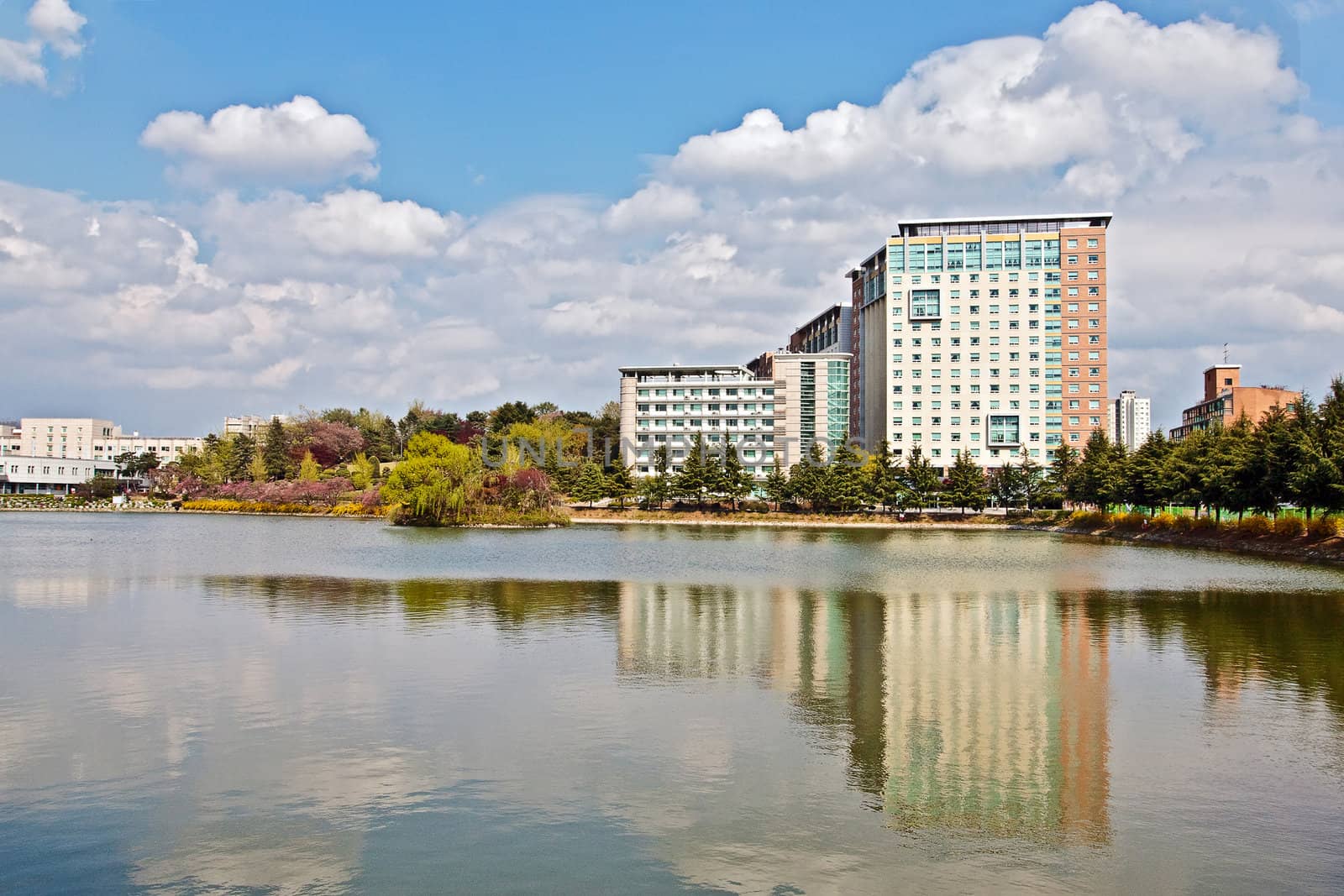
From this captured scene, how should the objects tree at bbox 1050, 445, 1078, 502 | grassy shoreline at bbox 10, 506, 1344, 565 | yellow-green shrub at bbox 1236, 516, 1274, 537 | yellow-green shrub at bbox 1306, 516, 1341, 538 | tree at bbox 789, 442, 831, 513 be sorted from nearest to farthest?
yellow-green shrub at bbox 1306, 516, 1341, 538
yellow-green shrub at bbox 1236, 516, 1274, 537
grassy shoreline at bbox 10, 506, 1344, 565
tree at bbox 1050, 445, 1078, 502
tree at bbox 789, 442, 831, 513

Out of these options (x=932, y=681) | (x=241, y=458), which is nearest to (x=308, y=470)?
(x=241, y=458)

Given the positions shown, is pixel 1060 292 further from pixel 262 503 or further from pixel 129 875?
pixel 129 875

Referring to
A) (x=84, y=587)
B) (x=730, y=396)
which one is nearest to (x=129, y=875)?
(x=84, y=587)

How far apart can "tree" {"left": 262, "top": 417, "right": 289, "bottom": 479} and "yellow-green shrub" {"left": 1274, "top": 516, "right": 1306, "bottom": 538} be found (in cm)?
8675

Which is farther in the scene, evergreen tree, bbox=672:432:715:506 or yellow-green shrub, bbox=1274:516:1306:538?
evergreen tree, bbox=672:432:715:506

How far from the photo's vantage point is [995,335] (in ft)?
339

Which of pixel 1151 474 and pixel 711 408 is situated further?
pixel 711 408

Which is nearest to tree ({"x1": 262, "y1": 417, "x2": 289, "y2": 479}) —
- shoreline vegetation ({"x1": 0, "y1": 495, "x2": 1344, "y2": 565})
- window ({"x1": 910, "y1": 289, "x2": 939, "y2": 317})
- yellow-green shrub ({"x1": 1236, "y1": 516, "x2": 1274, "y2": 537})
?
shoreline vegetation ({"x1": 0, "y1": 495, "x2": 1344, "y2": 565})

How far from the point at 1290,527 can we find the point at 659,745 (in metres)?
44.3

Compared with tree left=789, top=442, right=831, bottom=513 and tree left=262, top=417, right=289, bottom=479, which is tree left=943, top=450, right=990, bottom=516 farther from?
tree left=262, top=417, right=289, bottom=479

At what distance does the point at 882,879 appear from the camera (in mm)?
7996

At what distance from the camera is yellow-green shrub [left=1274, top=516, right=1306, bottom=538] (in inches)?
1772

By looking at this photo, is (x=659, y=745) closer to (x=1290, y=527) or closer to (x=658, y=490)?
(x=1290, y=527)

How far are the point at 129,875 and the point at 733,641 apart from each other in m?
11.9
